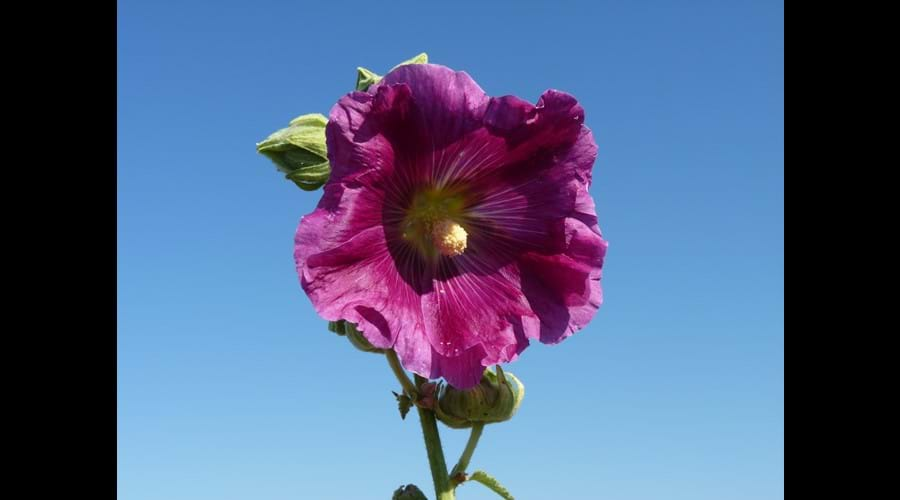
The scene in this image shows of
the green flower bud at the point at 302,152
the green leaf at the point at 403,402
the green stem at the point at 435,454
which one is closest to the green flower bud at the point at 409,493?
the green stem at the point at 435,454

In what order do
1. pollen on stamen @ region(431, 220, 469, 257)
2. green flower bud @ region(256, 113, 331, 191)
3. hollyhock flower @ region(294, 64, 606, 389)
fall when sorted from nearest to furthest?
hollyhock flower @ region(294, 64, 606, 389) → green flower bud @ region(256, 113, 331, 191) → pollen on stamen @ region(431, 220, 469, 257)

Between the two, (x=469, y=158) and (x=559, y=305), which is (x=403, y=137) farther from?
(x=559, y=305)

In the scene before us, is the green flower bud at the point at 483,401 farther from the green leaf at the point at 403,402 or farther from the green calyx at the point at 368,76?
the green calyx at the point at 368,76

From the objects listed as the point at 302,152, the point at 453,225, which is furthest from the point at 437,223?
the point at 302,152

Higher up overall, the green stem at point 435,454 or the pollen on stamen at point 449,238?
the pollen on stamen at point 449,238

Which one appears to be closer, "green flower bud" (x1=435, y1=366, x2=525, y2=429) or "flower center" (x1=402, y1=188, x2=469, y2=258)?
"green flower bud" (x1=435, y1=366, x2=525, y2=429)

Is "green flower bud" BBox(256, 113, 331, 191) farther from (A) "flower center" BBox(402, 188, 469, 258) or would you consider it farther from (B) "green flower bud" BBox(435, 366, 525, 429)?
(B) "green flower bud" BBox(435, 366, 525, 429)

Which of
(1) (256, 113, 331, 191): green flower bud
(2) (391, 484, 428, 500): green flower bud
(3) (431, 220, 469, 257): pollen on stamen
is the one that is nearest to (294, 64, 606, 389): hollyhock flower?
(3) (431, 220, 469, 257): pollen on stamen
